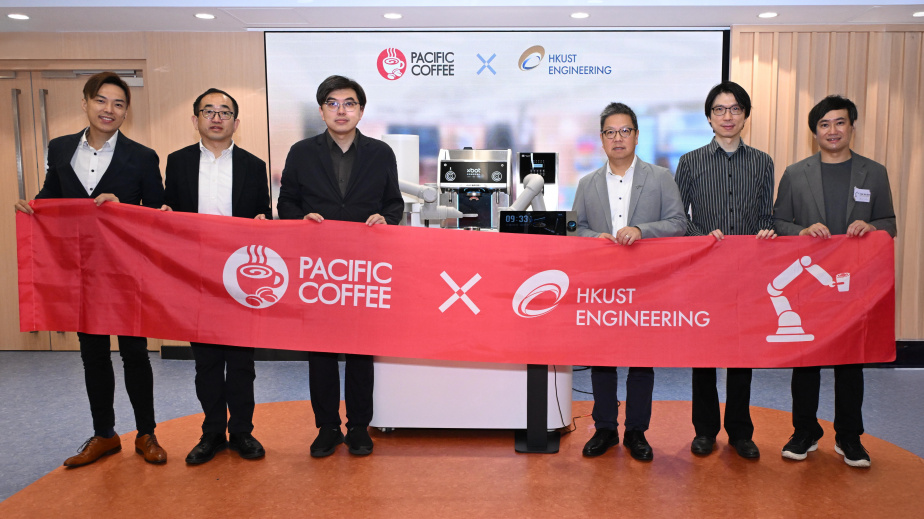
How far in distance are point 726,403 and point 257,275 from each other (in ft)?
6.93

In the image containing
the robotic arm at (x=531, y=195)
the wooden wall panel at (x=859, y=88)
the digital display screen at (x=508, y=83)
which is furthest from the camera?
the digital display screen at (x=508, y=83)

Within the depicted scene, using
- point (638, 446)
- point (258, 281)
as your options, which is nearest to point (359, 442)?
point (258, 281)

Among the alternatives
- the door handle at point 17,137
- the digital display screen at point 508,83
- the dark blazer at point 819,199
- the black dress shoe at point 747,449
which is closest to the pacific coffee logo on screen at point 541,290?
the dark blazer at point 819,199

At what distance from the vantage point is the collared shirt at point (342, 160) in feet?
9.64

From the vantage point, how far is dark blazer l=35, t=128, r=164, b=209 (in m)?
2.82

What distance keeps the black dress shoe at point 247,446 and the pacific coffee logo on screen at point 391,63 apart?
3.09 metres

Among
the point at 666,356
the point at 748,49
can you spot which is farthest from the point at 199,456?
the point at 748,49

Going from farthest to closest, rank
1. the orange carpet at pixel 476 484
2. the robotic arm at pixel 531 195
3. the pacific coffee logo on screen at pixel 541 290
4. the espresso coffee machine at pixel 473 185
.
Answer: the espresso coffee machine at pixel 473 185 < the robotic arm at pixel 531 195 < the pacific coffee logo on screen at pixel 541 290 < the orange carpet at pixel 476 484

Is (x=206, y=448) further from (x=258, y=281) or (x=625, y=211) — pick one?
(x=625, y=211)

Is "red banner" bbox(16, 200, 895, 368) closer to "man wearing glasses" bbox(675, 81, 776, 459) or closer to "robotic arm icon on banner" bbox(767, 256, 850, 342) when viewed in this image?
"robotic arm icon on banner" bbox(767, 256, 850, 342)

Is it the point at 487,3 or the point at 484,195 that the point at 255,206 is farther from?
the point at 487,3

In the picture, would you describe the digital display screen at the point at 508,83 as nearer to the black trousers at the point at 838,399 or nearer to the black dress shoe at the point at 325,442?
the black trousers at the point at 838,399

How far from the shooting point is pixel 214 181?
9.58 ft

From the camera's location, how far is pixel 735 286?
272cm
